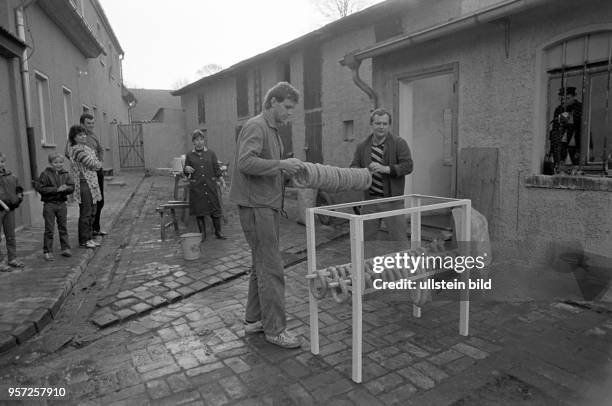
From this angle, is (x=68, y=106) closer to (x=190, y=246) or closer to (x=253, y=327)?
(x=190, y=246)

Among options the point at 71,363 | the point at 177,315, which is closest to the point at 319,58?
the point at 177,315

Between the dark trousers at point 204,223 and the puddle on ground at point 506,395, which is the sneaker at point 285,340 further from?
the dark trousers at point 204,223

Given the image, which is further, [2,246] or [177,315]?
[2,246]

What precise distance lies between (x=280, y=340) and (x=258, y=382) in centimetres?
49

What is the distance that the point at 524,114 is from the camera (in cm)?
529

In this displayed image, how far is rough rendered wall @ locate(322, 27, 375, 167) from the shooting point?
1049 cm

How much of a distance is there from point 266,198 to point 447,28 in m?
3.66

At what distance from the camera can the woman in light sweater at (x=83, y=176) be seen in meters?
6.36

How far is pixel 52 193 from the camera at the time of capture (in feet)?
19.3

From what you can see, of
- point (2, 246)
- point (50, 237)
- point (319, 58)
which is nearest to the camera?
point (50, 237)

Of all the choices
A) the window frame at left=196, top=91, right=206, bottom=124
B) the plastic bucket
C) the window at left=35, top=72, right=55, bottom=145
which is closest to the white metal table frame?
the plastic bucket

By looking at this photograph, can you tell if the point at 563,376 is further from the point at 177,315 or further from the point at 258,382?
the point at 177,315

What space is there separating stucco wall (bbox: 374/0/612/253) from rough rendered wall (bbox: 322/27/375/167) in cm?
428

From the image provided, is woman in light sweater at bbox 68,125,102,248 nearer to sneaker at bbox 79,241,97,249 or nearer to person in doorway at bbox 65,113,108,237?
sneaker at bbox 79,241,97,249
